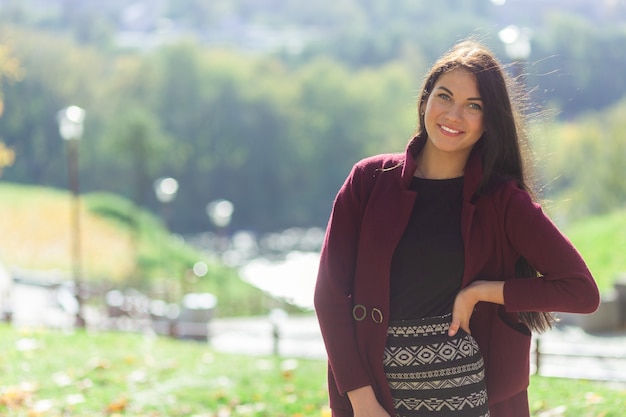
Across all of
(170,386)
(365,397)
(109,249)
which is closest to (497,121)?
(365,397)

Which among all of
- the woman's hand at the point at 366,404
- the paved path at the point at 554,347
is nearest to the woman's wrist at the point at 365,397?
the woman's hand at the point at 366,404

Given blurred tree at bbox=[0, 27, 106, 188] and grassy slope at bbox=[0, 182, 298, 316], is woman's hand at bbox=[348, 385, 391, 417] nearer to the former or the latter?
grassy slope at bbox=[0, 182, 298, 316]

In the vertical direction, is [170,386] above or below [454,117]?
below

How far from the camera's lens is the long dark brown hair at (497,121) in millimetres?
2734

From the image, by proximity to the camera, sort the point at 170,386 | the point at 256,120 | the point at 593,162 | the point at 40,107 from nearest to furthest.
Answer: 1. the point at 170,386
2. the point at 593,162
3. the point at 40,107
4. the point at 256,120

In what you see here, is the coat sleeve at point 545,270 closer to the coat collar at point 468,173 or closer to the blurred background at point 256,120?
the coat collar at point 468,173

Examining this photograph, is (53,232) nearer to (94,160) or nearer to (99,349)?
(99,349)

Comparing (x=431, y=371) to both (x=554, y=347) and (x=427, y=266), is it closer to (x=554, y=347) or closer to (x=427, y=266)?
(x=427, y=266)

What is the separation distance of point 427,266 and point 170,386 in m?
5.47

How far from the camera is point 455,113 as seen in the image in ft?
8.93

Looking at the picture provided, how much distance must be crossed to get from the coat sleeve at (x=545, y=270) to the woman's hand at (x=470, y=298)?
0.03m

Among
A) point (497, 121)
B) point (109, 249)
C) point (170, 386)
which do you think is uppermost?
point (497, 121)

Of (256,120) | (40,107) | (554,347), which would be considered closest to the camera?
(554,347)

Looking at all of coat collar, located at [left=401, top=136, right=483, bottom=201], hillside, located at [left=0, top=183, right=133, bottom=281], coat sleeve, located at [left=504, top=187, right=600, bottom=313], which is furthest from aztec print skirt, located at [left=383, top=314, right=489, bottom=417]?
hillside, located at [left=0, top=183, right=133, bottom=281]
